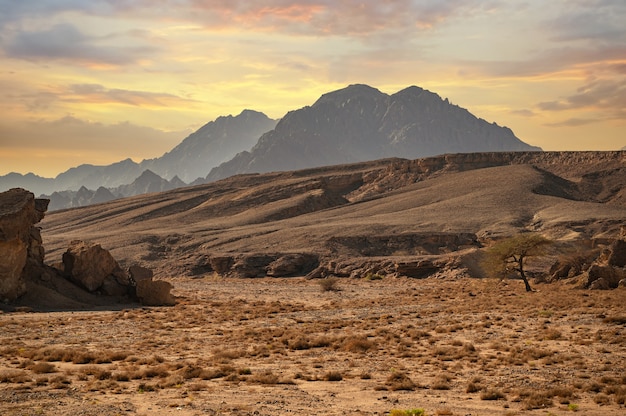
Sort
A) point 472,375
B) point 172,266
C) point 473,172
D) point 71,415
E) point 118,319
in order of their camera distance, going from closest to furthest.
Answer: point 71,415 < point 472,375 < point 118,319 < point 172,266 < point 473,172

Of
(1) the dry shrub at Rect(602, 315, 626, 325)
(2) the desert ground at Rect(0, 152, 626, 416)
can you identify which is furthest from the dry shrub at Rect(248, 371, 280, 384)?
(1) the dry shrub at Rect(602, 315, 626, 325)

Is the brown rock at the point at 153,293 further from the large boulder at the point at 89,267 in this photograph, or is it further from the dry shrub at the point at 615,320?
the dry shrub at the point at 615,320

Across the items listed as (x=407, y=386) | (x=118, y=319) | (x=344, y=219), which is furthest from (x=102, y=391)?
(x=344, y=219)

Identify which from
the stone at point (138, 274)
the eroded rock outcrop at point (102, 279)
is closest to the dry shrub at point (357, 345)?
the eroded rock outcrop at point (102, 279)

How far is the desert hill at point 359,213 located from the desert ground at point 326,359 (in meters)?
30.5

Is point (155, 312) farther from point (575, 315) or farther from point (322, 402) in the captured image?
point (322, 402)

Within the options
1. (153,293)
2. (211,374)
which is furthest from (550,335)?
(153,293)

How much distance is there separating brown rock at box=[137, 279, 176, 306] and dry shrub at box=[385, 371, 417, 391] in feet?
79.8

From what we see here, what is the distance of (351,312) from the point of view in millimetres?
33625

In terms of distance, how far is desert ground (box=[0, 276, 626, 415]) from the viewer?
1384 centimetres

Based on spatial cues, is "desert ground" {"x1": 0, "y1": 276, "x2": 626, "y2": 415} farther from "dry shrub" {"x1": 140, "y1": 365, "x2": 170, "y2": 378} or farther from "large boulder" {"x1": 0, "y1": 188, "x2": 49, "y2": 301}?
"large boulder" {"x1": 0, "y1": 188, "x2": 49, "y2": 301}

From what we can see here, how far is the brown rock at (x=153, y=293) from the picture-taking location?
38344 mm

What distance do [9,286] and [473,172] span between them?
3177 inches

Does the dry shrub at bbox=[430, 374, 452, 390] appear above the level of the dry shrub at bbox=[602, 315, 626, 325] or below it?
above
